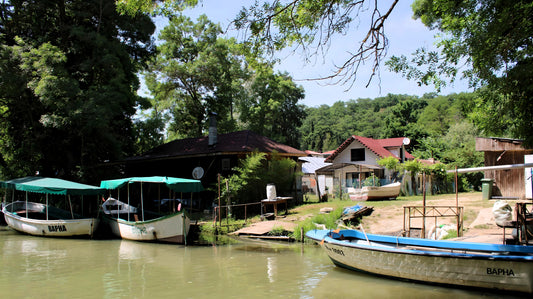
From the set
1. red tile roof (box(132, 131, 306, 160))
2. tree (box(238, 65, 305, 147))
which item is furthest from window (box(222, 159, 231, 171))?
tree (box(238, 65, 305, 147))

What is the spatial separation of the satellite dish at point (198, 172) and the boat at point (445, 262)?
12.3 metres

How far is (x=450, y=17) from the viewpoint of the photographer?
9383 millimetres

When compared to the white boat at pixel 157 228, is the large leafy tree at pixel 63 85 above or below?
above

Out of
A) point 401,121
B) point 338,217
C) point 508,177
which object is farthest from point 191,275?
point 401,121

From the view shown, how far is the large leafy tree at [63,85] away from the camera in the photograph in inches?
814

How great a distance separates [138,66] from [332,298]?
79.5ft

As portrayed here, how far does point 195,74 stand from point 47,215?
1651 centimetres

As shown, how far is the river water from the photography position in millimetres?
8812

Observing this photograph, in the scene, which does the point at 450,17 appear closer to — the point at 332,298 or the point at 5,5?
the point at 332,298

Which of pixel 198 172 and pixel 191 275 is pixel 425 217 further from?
pixel 198 172

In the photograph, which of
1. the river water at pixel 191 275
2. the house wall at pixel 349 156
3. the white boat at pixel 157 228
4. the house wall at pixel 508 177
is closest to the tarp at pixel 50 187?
the white boat at pixel 157 228

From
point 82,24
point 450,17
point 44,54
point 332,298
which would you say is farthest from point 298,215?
point 82,24

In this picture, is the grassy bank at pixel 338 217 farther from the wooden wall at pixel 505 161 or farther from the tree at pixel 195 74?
the tree at pixel 195 74

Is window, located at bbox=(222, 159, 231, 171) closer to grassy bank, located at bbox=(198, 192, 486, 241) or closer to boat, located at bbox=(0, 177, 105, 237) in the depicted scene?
grassy bank, located at bbox=(198, 192, 486, 241)
